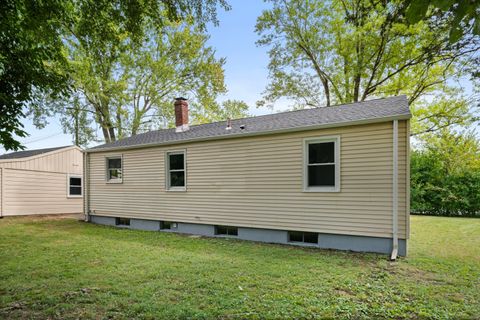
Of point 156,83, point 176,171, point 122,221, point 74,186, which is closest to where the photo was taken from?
point 176,171

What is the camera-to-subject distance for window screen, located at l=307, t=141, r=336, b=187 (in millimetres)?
7348

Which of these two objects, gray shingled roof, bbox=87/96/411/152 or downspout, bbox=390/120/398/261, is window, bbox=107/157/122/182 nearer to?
gray shingled roof, bbox=87/96/411/152

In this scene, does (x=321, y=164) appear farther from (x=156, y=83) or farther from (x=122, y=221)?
(x=156, y=83)

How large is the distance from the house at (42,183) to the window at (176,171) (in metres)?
8.61

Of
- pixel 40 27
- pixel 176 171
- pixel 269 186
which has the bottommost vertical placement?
pixel 269 186

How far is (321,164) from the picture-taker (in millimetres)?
7406

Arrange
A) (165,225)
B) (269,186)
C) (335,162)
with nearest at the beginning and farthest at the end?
1. (335,162)
2. (269,186)
3. (165,225)

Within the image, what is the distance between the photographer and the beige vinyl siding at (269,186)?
665cm

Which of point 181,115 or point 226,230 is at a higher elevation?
point 181,115

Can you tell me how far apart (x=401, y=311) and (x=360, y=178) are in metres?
3.70

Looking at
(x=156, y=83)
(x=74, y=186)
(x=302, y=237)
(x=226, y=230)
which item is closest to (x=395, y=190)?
(x=302, y=237)

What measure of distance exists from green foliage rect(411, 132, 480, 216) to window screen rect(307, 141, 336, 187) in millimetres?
11548

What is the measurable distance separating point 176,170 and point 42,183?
29.9 feet

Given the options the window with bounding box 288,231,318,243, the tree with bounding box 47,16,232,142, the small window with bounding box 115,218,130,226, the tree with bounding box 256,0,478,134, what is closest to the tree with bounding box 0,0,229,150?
the window with bounding box 288,231,318,243
